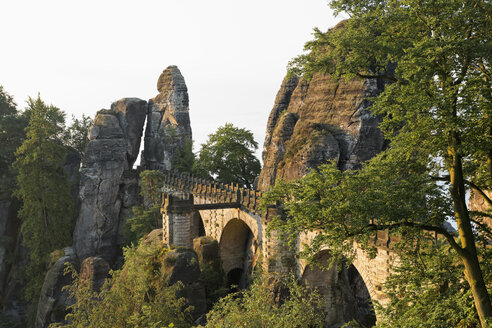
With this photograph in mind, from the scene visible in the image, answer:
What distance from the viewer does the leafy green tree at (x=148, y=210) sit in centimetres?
3759

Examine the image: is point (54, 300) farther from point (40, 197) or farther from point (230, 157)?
point (230, 157)

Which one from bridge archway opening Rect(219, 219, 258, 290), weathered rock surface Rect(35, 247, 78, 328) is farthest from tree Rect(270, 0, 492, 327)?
weathered rock surface Rect(35, 247, 78, 328)

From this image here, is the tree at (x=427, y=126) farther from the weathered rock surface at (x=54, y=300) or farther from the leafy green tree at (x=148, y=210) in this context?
the leafy green tree at (x=148, y=210)

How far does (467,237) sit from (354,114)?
22.8m

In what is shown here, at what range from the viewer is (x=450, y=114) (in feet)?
26.2

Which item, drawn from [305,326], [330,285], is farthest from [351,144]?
[305,326]

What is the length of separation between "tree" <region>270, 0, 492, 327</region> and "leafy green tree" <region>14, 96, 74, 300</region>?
3192cm

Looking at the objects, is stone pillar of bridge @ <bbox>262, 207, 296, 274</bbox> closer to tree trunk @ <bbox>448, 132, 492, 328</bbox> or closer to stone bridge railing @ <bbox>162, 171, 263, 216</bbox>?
stone bridge railing @ <bbox>162, 171, 263, 216</bbox>

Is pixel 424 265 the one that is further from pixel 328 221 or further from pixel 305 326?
pixel 305 326

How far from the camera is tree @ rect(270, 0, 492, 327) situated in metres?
Result: 8.16

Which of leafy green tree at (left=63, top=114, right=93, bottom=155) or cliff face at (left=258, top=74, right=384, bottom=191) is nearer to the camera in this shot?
cliff face at (left=258, top=74, right=384, bottom=191)

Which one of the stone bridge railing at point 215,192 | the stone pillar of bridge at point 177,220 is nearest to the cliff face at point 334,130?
the stone bridge railing at point 215,192

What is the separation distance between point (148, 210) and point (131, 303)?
2343cm

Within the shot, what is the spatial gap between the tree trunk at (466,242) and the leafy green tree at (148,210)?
3198cm
